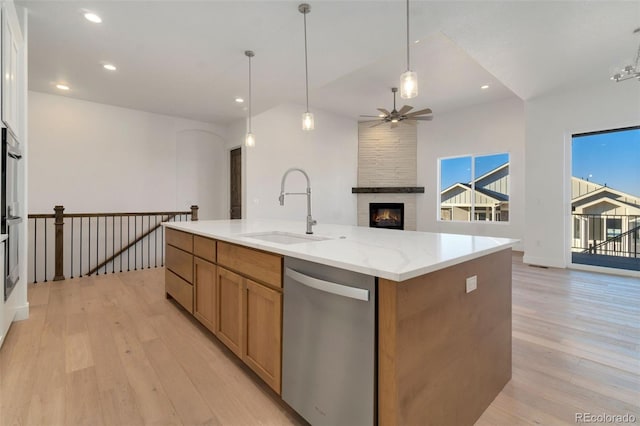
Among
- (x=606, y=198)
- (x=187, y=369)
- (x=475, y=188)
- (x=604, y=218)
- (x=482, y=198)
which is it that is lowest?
(x=187, y=369)

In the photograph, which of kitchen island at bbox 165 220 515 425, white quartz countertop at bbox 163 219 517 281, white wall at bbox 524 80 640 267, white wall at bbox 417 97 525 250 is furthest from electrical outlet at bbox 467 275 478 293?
white wall at bbox 417 97 525 250

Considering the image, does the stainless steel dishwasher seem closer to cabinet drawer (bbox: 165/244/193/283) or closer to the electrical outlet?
the electrical outlet

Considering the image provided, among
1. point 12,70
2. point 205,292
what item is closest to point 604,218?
point 205,292

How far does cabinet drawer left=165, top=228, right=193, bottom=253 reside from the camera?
2.74m

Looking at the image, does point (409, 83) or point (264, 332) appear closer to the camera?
point (264, 332)

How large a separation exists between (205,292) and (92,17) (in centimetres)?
273

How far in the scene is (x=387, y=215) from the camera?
27.0 ft

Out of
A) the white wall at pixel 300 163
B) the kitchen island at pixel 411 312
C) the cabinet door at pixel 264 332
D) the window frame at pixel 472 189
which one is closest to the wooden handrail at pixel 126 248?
the white wall at pixel 300 163

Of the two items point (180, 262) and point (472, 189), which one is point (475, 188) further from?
point (180, 262)

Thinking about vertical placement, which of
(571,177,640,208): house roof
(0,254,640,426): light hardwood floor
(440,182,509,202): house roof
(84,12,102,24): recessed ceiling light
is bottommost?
(0,254,640,426): light hardwood floor

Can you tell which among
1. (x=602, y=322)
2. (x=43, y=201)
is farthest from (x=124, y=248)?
(x=602, y=322)

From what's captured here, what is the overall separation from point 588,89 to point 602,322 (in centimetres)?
388

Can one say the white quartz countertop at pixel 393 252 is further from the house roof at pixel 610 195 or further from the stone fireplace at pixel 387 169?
the stone fireplace at pixel 387 169

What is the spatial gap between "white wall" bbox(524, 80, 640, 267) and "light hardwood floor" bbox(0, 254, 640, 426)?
1887 millimetres
